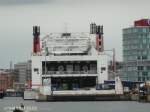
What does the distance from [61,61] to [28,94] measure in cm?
1238

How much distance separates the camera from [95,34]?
167250mm

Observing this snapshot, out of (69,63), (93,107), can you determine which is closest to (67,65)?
(69,63)

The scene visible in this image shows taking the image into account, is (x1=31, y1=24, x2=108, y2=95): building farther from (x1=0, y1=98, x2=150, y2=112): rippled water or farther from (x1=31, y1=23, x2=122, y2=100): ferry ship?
(x1=0, y1=98, x2=150, y2=112): rippled water

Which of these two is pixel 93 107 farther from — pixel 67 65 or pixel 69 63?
pixel 69 63

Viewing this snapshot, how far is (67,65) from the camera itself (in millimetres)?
156250

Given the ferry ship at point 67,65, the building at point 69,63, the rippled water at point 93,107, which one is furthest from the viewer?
the building at point 69,63

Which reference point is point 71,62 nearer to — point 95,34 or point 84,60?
point 84,60

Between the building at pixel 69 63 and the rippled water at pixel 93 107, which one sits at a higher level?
the building at pixel 69 63

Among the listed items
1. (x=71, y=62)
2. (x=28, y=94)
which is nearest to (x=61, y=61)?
(x=71, y=62)

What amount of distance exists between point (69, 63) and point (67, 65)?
2.12 ft

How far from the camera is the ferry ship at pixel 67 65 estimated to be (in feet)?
499

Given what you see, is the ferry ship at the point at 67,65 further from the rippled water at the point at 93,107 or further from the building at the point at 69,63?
the rippled water at the point at 93,107

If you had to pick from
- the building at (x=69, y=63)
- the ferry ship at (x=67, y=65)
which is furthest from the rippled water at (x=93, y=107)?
the building at (x=69, y=63)

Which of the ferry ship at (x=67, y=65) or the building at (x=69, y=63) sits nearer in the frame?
the ferry ship at (x=67, y=65)
